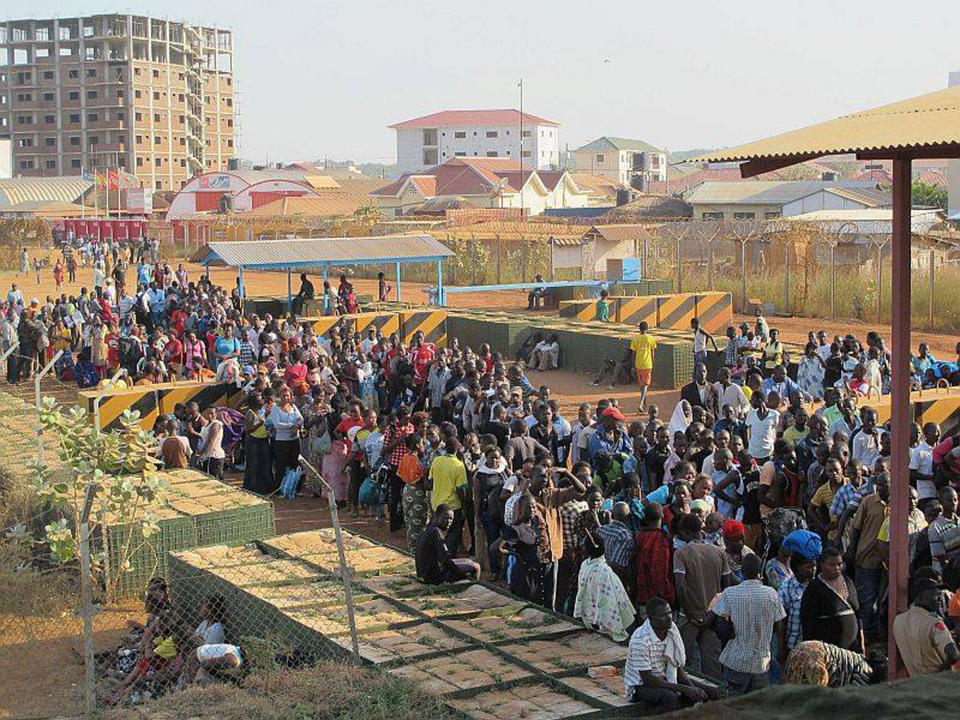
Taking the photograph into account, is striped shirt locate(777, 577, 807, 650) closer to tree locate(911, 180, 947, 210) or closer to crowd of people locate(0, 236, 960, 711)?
crowd of people locate(0, 236, 960, 711)

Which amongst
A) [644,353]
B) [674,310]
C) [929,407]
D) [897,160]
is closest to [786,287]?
[674,310]

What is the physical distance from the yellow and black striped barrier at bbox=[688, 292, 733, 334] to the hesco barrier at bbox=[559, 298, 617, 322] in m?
2.24

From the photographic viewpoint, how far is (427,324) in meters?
28.9

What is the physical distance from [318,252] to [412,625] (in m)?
22.3

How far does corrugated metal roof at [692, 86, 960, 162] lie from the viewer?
7.37 metres

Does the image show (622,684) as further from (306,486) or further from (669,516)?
(306,486)

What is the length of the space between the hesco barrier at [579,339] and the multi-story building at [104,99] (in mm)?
86735

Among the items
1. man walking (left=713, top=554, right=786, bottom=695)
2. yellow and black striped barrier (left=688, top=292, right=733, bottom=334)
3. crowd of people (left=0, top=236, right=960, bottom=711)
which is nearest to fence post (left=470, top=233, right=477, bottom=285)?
yellow and black striped barrier (left=688, top=292, right=733, bottom=334)

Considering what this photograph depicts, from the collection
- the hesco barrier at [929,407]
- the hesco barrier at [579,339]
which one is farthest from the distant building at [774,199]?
the hesco barrier at [929,407]

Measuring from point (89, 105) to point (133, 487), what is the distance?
→ 4240 inches

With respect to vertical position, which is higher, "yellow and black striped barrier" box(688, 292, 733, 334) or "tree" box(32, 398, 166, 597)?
"yellow and black striped barrier" box(688, 292, 733, 334)

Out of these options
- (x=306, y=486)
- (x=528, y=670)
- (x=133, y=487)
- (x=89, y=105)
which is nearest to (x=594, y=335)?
(x=306, y=486)

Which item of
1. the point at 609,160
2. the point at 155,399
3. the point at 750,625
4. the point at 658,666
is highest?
the point at 609,160

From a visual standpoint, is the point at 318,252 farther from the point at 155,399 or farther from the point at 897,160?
the point at 897,160
